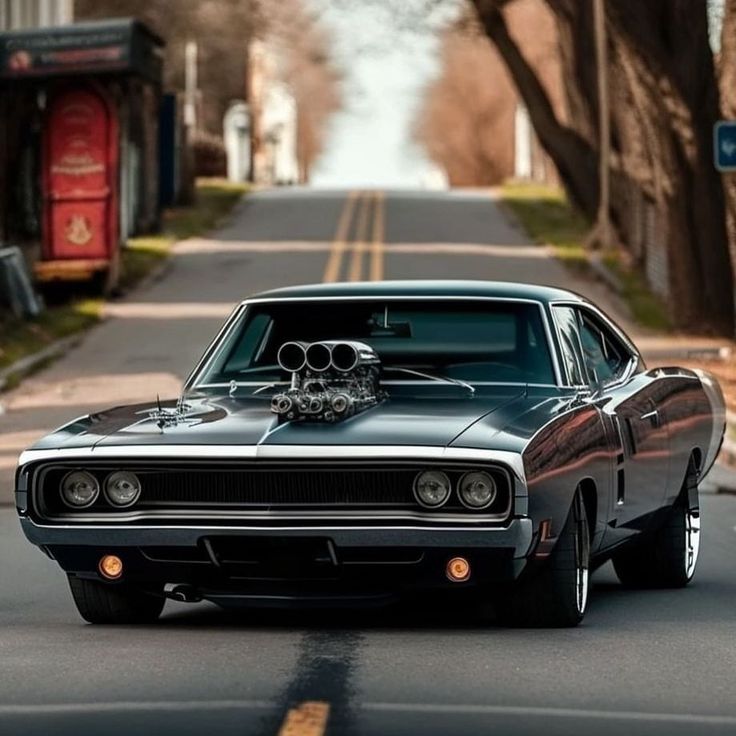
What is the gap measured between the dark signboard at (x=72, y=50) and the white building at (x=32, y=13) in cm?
1026

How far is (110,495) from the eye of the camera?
853 centimetres

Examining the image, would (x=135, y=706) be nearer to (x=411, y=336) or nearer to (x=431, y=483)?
(x=431, y=483)

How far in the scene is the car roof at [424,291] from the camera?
9859mm

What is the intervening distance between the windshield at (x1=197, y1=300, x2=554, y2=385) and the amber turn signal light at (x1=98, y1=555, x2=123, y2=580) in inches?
57.9

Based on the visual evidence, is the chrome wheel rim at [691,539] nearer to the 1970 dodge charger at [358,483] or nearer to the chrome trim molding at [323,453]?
the 1970 dodge charger at [358,483]

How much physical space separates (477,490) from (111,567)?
143 cm

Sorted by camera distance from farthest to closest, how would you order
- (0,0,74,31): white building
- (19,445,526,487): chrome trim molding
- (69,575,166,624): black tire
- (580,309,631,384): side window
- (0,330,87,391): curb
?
(0,0,74,31): white building < (0,330,87,391): curb < (580,309,631,384): side window < (69,575,166,624): black tire < (19,445,526,487): chrome trim molding

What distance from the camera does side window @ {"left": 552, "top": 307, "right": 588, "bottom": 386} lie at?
9.55 m

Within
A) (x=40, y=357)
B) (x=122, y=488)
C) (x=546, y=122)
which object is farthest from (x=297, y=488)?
(x=546, y=122)

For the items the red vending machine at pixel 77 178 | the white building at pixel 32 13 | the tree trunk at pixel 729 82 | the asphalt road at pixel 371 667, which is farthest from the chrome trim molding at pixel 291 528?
the white building at pixel 32 13

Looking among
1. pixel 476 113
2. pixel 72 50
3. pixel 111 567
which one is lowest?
pixel 111 567

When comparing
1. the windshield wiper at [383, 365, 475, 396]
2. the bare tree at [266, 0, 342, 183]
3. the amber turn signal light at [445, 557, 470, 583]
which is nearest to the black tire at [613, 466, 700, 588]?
the windshield wiper at [383, 365, 475, 396]

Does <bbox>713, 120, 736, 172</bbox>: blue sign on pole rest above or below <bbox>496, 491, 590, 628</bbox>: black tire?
above

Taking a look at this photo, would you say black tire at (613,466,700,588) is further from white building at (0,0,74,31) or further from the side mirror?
white building at (0,0,74,31)
